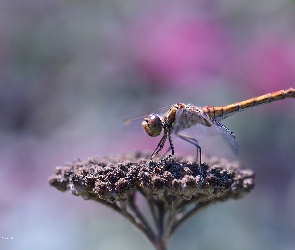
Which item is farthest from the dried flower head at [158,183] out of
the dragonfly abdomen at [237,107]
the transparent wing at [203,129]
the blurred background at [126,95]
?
the blurred background at [126,95]

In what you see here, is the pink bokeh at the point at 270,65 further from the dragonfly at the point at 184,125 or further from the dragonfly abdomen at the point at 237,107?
the dragonfly at the point at 184,125

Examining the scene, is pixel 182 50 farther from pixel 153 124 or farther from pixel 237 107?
pixel 153 124

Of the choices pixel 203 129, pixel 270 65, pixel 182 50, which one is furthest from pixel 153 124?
pixel 182 50

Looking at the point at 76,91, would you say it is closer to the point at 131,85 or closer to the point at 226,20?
the point at 131,85

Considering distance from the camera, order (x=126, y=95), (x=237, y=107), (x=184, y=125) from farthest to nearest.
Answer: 1. (x=126, y=95)
2. (x=237, y=107)
3. (x=184, y=125)

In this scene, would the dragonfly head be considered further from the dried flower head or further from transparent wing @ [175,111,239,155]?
the dried flower head
